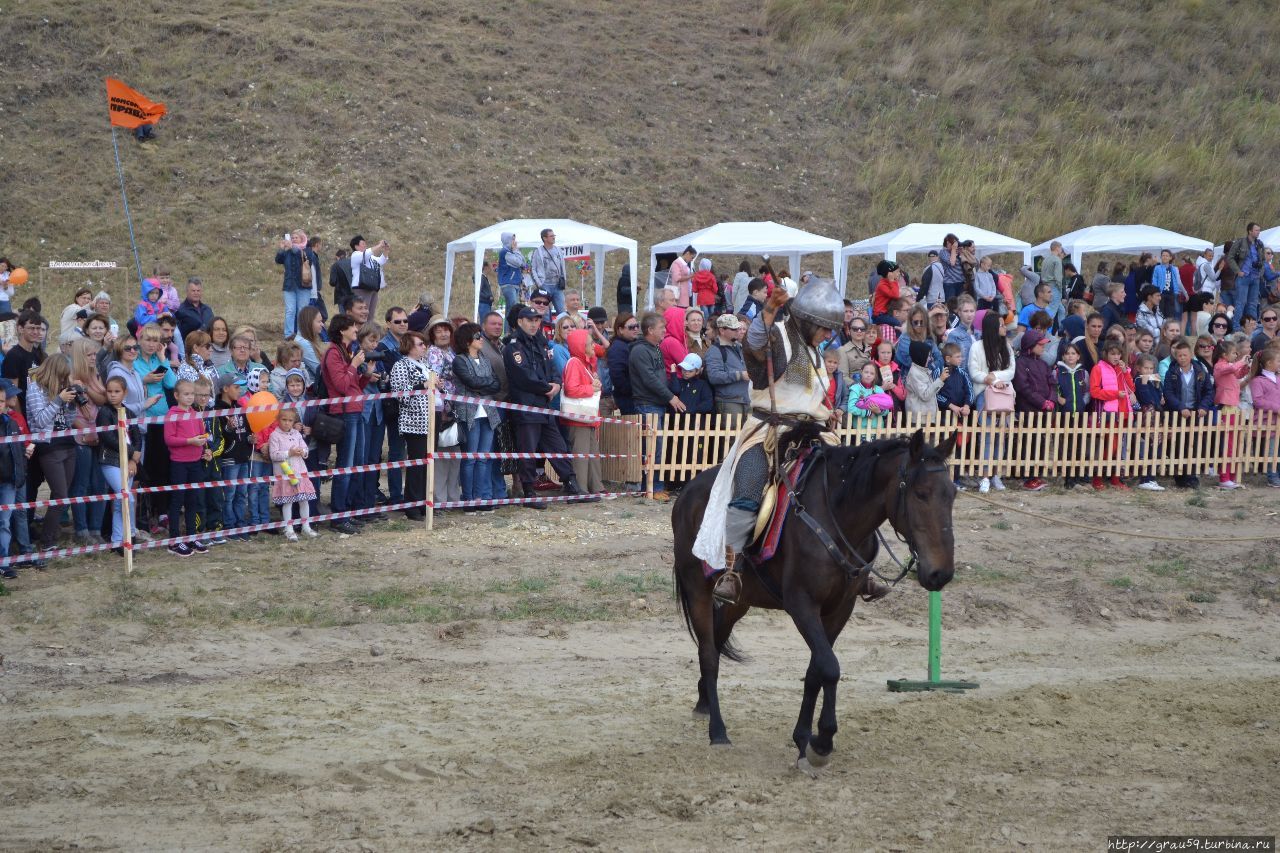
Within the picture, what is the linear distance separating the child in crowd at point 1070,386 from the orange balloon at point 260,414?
1032 cm

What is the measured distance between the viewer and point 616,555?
13.8 metres

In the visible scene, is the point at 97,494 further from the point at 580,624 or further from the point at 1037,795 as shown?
the point at 1037,795

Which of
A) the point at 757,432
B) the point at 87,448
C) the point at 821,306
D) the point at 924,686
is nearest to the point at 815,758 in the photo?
the point at 757,432

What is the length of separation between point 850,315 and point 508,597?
21.5 feet

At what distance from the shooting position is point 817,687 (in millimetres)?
8188

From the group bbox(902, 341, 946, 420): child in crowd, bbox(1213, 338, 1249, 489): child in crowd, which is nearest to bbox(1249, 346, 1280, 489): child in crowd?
bbox(1213, 338, 1249, 489): child in crowd

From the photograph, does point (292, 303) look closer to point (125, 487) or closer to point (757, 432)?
point (125, 487)

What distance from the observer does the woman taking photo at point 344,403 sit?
14.2m

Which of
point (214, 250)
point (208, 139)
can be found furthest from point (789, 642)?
point (208, 139)

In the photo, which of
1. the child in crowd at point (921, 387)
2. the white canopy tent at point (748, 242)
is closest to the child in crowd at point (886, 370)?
the child in crowd at point (921, 387)

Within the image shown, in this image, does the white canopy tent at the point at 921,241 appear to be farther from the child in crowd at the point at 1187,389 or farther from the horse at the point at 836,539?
the horse at the point at 836,539

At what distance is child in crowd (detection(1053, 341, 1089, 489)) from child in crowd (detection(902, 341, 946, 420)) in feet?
6.51

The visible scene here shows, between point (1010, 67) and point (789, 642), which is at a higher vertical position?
point (1010, 67)

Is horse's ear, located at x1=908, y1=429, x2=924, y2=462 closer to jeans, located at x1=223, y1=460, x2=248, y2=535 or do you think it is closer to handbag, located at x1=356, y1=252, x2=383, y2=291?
jeans, located at x1=223, y1=460, x2=248, y2=535
